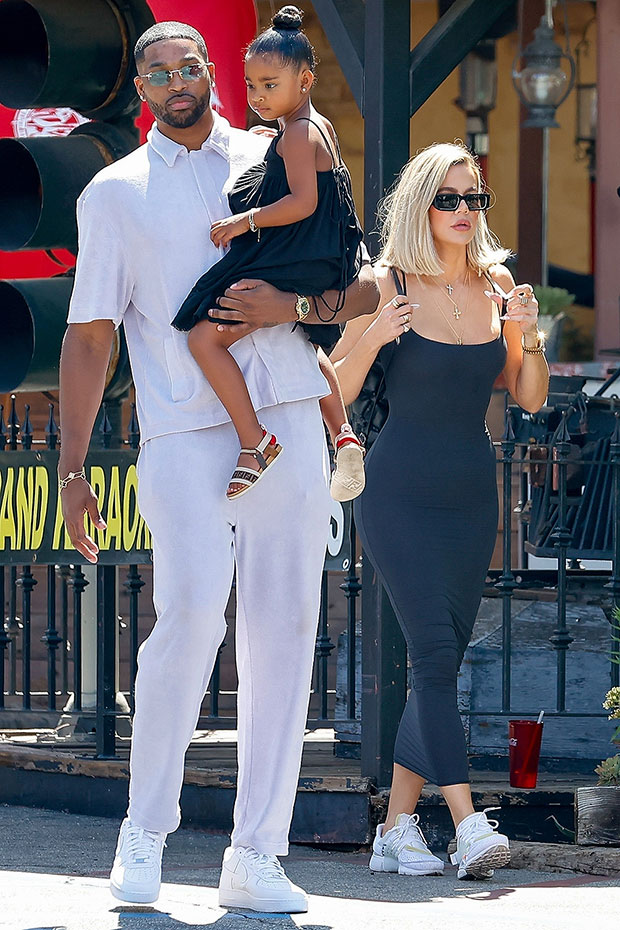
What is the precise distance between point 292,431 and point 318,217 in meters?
0.45

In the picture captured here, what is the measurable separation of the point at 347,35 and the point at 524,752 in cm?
221

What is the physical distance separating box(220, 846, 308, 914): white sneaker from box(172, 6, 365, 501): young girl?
0.74 m

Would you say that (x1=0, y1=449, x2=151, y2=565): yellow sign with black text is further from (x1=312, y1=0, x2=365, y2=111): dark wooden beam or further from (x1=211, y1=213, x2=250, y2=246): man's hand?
(x1=211, y1=213, x2=250, y2=246): man's hand

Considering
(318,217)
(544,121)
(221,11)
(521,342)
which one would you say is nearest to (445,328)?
(521,342)

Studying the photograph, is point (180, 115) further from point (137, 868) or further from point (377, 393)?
point (137, 868)

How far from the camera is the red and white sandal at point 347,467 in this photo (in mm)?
3713

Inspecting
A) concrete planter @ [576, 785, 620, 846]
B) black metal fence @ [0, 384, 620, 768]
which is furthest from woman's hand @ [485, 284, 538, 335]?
concrete planter @ [576, 785, 620, 846]

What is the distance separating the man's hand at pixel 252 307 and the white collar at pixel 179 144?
31 cm

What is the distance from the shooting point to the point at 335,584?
10.4 m

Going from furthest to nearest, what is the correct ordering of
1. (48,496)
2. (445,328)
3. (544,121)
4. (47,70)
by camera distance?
(544,121) < (48,496) < (47,70) < (445,328)

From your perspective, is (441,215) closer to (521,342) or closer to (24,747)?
(521,342)

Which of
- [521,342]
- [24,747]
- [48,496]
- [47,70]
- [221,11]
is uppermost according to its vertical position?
[221,11]

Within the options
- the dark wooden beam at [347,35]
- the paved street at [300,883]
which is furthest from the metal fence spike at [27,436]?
the dark wooden beam at [347,35]

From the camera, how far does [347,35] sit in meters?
5.03
